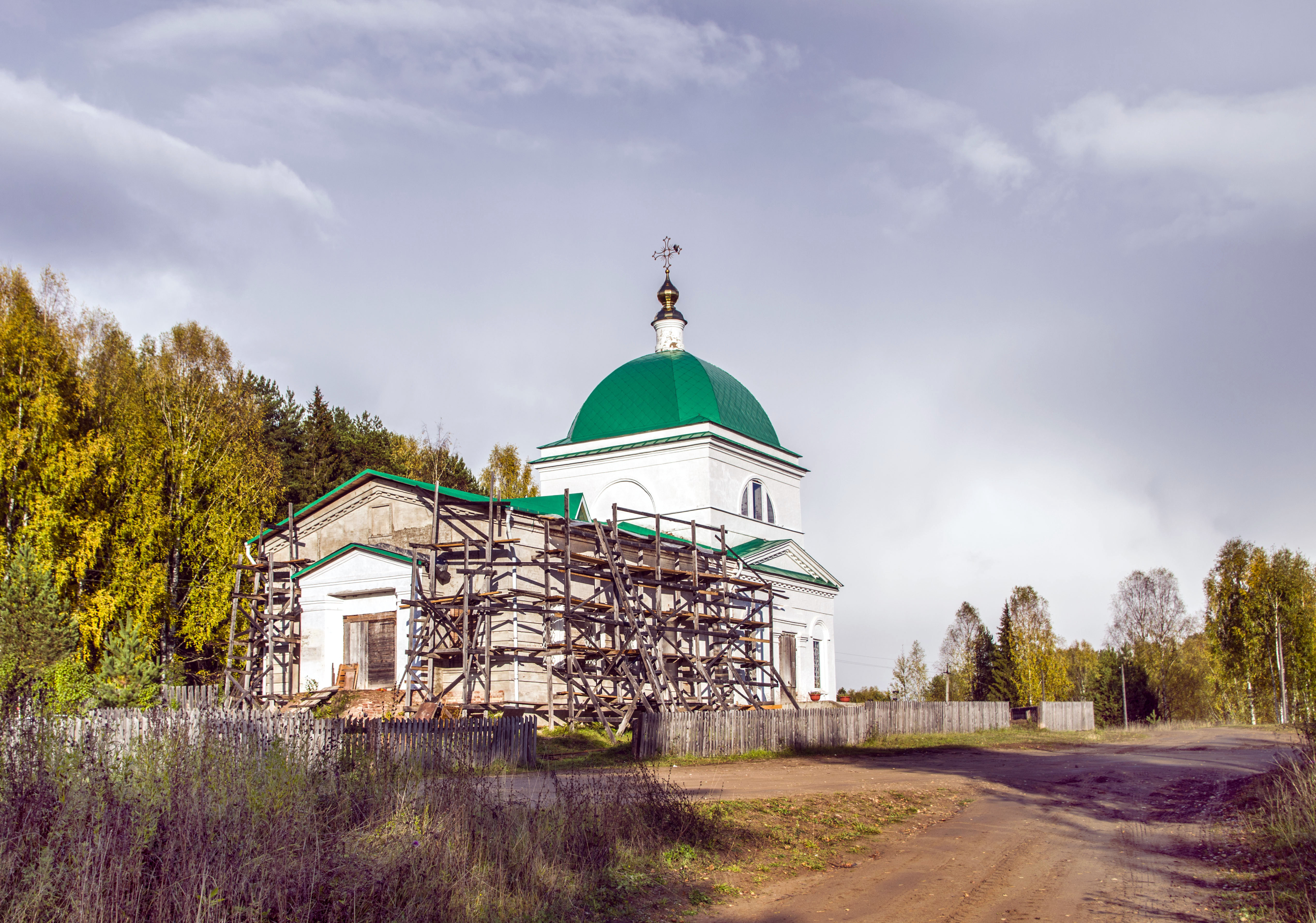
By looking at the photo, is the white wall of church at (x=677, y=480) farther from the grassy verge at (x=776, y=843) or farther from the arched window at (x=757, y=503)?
the grassy verge at (x=776, y=843)

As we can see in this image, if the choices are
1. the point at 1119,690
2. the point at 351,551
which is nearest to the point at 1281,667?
the point at 1119,690

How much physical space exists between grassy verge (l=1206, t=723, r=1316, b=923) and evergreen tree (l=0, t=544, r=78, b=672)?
2023 centimetres

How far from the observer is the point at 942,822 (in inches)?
548

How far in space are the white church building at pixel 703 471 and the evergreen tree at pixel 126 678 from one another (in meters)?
17.9

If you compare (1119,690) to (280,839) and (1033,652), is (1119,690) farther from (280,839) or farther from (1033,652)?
(280,839)

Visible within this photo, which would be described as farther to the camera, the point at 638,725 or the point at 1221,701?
the point at 1221,701

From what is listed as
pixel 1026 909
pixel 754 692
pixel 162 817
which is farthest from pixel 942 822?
pixel 754 692

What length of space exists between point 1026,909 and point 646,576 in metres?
23.4

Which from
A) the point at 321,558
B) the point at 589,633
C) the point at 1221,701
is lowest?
the point at 1221,701

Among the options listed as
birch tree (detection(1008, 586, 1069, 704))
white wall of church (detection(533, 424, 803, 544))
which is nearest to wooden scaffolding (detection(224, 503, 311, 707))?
white wall of church (detection(533, 424, 803, 544))

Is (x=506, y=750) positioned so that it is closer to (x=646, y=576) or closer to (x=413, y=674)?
(x=413, y=674)

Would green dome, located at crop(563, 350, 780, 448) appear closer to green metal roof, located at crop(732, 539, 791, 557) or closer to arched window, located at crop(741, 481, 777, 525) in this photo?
arched window, located at crop(741, 481, 777, 525)

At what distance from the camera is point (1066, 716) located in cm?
4162

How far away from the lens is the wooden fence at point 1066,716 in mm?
40438
